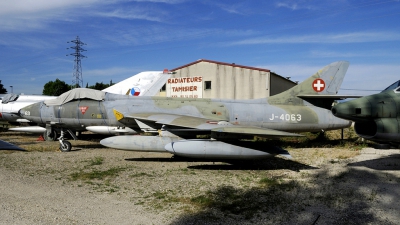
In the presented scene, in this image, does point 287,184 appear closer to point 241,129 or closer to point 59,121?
point 241,129

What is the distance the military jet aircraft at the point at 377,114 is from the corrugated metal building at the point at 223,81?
14716mm

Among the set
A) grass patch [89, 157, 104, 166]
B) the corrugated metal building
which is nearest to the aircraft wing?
grass patch [89, 157, 104, 166]

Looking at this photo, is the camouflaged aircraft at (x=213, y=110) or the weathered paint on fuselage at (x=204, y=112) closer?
the camouflaged aircraft at (x=213, y=110)

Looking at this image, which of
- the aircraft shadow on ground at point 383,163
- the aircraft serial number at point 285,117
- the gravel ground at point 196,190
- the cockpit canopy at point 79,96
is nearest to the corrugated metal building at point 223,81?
the aircraft serial number at point 285,117

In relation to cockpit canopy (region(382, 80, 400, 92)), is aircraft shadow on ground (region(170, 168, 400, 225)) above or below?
below

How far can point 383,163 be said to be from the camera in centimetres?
1016

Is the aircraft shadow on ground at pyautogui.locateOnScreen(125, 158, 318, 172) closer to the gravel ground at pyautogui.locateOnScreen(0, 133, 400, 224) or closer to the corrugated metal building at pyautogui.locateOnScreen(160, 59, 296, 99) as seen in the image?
the gravel ground at pyautogui.locateOnScreen(0, 133, 400, 224)

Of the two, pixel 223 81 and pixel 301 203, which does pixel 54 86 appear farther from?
pixel 301 203

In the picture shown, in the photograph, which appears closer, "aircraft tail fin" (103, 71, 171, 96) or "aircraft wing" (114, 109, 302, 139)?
"aircraft wing" (114, 109, 302, 139)

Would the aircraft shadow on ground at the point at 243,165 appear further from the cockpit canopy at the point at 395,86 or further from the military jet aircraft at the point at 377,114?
the cockpit canopy at the point at 395,86

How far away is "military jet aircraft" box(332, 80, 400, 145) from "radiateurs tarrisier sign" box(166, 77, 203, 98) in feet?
59.6

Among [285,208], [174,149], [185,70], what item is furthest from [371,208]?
[185,70]

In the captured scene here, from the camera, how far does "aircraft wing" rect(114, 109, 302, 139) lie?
9.12 m

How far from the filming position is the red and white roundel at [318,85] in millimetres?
13218
